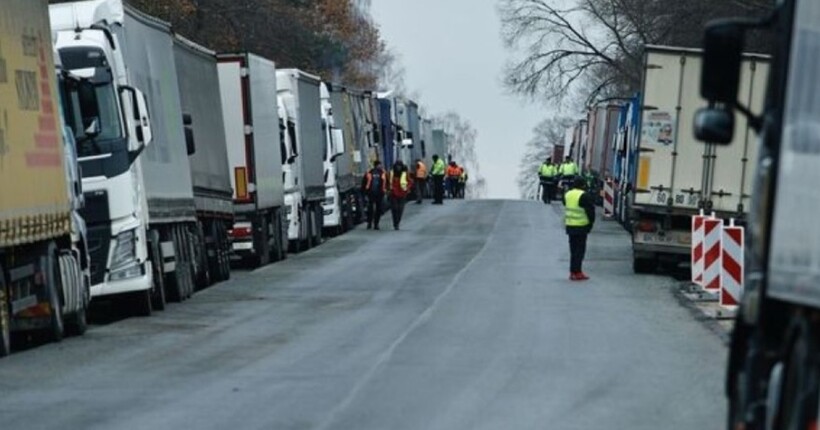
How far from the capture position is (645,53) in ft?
114

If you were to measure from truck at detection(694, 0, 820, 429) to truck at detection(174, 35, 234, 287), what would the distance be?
883 inches

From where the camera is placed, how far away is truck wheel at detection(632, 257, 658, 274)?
1380 inches

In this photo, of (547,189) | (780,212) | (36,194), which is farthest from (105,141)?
(547,189)

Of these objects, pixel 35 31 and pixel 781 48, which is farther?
pixel 35 31

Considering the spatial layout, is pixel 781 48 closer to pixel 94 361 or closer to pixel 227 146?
pixel 94 361

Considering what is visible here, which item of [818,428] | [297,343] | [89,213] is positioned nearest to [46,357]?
[297,343]

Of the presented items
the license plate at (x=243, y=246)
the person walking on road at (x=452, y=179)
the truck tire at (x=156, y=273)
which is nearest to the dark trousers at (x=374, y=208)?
the license plate at (x=243, y=246)

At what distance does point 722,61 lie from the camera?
31.2ft

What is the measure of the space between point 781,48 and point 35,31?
14.2m

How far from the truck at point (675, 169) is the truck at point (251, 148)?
264 inches

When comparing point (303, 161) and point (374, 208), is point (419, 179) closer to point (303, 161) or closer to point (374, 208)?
point (374, 208)

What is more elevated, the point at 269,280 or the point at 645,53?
the point at 645,53

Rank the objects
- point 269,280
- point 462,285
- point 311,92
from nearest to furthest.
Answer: point 462,285 → point 269,280 → point 311,92

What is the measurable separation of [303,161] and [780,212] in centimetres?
3620
